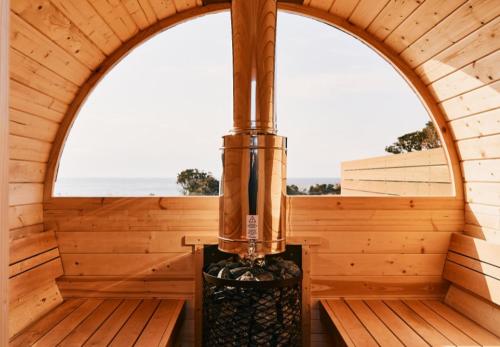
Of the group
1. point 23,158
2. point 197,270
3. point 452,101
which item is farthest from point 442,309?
point 23,158

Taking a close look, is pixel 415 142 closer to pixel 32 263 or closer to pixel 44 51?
pixel 44 51

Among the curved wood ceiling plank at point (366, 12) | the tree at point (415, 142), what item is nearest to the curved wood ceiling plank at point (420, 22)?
the curved wood ceiling plank at point (366, 12)

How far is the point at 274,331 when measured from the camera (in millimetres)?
1836

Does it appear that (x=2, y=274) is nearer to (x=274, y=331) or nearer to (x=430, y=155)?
(x=274, y=331)

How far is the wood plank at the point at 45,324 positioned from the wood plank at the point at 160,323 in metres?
0.49

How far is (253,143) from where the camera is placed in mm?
1785

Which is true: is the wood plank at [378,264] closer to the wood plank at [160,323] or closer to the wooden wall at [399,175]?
the wooden wall at [399,175]

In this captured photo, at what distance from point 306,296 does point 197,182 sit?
39.4 inches

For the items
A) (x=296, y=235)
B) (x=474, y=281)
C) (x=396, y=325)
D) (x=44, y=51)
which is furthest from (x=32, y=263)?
(x=474, y=281)

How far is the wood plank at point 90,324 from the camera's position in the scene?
1796 millimetres

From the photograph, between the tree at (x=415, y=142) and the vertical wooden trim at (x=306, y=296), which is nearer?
the vertical wooden trim at (x=306, y=296)

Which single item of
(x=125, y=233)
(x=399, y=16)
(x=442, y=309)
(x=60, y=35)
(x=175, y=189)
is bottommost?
(x=442, y=309)

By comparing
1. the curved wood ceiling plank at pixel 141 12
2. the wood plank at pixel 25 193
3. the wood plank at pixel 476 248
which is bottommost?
the wood plank at pixel 476 248

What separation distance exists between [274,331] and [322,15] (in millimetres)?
1904
